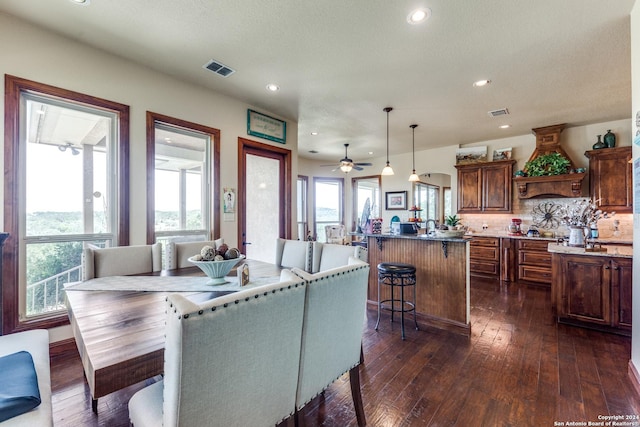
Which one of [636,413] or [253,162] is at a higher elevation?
[253,162]

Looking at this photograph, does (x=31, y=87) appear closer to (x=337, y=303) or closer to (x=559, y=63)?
(x=337, y=303)

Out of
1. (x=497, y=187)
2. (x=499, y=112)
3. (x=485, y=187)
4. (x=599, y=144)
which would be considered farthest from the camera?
(x=485, y=187)

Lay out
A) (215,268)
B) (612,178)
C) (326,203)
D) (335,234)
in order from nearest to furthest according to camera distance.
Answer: (215,268), (612,178), (335,234), (326,203)

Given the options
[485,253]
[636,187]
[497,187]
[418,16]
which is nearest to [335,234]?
[485,253]

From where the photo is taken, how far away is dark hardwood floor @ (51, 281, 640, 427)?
1.75 m

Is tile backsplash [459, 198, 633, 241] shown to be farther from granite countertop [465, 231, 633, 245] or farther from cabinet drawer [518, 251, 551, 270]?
cabinet drawer [518, 251, 551, 270]

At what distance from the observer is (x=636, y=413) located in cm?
177

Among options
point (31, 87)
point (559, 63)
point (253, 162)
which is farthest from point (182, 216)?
point (559, 63)

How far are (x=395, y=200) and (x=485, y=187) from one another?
212 cm

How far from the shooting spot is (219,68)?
10.1 feet

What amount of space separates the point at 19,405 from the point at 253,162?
363 cm

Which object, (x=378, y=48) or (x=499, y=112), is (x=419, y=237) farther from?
(x=499, y=112)

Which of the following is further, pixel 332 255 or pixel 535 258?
pixel 535 258

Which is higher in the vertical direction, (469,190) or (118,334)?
(469,190)
